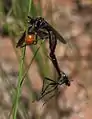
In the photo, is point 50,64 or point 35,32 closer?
point 35,32

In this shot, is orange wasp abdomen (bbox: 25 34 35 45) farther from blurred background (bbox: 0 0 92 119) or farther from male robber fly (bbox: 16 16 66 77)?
blurred background (bbox: 0 0 92 119)

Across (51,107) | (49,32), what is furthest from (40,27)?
(51,107)

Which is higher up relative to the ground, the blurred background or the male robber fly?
the male robber fly

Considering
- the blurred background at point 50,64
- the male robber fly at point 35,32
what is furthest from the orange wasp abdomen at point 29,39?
the blurred background at point 50,64

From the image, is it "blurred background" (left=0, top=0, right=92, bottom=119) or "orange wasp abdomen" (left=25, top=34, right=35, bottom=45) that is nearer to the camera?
"orange wasp abdomen" (left=25, top=34, right=35, bottom=45)

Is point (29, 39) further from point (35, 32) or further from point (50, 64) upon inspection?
point (50, 64)

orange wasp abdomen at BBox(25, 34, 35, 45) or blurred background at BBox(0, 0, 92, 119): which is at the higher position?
orange wasp abdomen at BBox(25, 34, 35, 45)

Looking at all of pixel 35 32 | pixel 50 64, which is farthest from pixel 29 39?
pixel 50 64

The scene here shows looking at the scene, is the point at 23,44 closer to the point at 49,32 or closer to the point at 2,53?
the point at 49,32

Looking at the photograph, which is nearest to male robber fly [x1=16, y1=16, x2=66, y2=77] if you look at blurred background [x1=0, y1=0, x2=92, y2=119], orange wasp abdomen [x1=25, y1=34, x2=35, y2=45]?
orange wasp abdomen [x1=25, y1=34, x2=35, y2=45]
